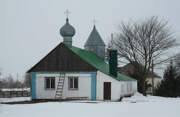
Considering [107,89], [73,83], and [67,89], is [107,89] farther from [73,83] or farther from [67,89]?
[67,89]

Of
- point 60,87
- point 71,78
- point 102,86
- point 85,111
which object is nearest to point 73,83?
point 71,78

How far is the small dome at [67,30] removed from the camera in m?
34.2

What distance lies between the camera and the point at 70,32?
3431 centimetres

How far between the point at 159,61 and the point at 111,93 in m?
14.6

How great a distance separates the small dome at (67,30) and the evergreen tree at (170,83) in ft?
45.1

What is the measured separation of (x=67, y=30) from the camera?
112 ft

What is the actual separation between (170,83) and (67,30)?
50.5 feet

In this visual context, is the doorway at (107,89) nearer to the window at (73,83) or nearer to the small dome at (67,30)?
the window at (73,83)

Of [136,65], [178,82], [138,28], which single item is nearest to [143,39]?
[138,28]

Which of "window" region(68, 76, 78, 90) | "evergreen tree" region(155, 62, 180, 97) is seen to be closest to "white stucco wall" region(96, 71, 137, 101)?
"window" region(68, 76, 78, 90)

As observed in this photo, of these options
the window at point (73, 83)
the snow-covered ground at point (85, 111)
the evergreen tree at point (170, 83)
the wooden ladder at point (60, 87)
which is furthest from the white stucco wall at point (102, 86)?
the evergreen tree at point (170, 83)

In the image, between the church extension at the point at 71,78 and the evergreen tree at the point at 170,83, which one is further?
the evergreen tree at the point at 170,83

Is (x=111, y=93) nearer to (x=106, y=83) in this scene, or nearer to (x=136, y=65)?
(x=106, y=83)

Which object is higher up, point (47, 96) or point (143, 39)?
point (143, 39)
